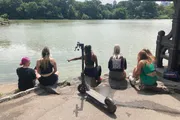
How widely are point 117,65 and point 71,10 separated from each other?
10457 cm

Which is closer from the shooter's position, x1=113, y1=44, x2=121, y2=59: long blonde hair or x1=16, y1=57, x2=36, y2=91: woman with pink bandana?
x1=16, y1=57, x2=36, y2=91: woman with pink bandana

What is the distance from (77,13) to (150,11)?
43758 millimetres

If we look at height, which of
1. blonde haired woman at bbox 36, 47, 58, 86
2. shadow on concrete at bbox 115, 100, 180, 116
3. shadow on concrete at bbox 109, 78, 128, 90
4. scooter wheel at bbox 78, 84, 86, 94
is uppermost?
blonde haired woman at bbox 36, 47, 58, 86

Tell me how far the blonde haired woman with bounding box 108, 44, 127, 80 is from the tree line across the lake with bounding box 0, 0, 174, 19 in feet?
256

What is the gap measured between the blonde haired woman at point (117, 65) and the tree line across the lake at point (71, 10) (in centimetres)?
7814

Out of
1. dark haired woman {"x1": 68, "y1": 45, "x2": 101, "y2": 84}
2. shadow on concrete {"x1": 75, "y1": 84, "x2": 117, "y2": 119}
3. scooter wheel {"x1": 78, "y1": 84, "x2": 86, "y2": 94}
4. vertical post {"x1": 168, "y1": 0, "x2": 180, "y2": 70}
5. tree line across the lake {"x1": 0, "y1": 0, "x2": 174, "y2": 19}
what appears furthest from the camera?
tree line across the lake {"x1": 0, "y1": 0, "x2": 174, "y2": 19}

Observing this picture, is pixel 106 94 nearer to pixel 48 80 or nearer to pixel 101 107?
pixel 101 107

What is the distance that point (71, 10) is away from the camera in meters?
108

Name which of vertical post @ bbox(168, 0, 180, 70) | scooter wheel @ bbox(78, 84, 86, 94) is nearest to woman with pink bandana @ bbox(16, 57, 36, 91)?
scooter wheel @ bbox(78, 84, 86, 94)

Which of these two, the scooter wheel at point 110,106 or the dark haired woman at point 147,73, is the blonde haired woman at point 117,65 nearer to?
the dark haired woman at point 147,73

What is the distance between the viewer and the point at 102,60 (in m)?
14.4

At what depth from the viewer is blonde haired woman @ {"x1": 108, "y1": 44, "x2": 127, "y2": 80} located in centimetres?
606

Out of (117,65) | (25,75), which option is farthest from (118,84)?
(25,75)

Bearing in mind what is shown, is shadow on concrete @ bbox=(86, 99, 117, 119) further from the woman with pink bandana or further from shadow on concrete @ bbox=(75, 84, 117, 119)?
the woman with pink bandana
